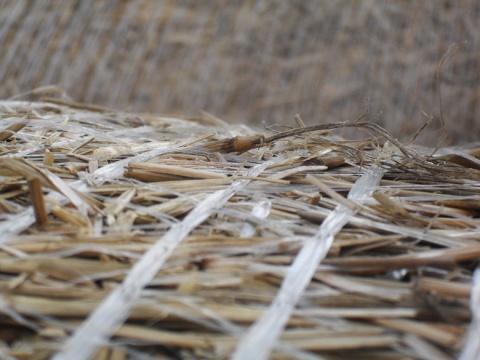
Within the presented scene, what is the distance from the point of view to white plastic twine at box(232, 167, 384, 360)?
1.72 feet

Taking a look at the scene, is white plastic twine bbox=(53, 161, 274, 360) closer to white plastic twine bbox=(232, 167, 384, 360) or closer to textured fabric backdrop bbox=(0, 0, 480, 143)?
white plastic twine bbox=(232, 167, 384, 360)

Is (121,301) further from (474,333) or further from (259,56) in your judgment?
(259,56)

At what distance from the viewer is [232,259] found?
24.8 inches

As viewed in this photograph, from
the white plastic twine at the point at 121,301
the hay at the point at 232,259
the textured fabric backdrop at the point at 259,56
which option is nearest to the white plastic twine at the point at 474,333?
the hay at the point at 232,259

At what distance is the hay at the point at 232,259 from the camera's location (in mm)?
545

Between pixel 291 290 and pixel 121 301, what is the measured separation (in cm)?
14

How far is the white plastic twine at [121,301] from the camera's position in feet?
1.72

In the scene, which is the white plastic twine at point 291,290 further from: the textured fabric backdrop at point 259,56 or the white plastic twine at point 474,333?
the textured fabric backdrop at point 259,56

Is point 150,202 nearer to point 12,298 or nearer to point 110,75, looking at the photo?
point 12,298

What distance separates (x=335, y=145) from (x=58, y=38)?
6.18 ft

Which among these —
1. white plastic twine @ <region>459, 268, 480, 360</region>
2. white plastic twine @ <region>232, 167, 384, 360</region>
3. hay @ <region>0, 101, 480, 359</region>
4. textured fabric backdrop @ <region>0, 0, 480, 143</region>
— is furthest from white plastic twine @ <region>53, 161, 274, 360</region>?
textured fabric backdrop @ <region>0, 0, 480, 143</region>

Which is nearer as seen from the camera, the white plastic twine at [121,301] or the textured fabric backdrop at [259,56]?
the white plastic twine at [121,301]

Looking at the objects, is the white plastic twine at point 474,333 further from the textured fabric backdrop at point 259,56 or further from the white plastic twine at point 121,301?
the textured fabric backdrop at point 259,56

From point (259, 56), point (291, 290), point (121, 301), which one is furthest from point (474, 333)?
point (259, 56)
